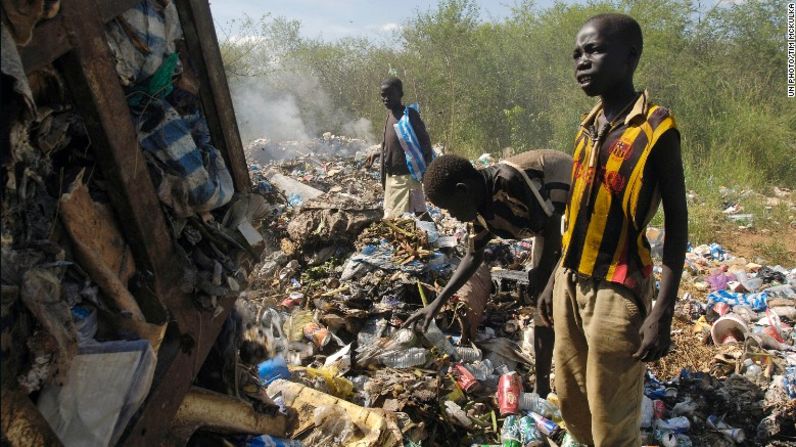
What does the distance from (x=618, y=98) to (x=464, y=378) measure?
2259mm

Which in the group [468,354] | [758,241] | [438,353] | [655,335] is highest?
[655,335]

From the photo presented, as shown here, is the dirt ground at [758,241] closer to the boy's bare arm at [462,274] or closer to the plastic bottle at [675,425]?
the plastic bottle at [675,425]

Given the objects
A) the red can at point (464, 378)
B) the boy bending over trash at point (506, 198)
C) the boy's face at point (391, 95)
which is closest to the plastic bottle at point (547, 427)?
the red can at point (464, 378)

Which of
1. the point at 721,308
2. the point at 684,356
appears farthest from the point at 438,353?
the point at 721,308

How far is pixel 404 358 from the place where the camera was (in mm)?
3830

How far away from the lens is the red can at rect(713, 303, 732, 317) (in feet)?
16.7

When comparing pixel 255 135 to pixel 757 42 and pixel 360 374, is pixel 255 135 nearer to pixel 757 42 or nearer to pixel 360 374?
pixel 757 42

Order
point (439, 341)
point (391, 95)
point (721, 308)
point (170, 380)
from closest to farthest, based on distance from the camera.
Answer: point (170, 380)
point (439, 341)
point (721, 308)
point (391, 95)

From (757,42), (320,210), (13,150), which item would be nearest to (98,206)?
(13,150)

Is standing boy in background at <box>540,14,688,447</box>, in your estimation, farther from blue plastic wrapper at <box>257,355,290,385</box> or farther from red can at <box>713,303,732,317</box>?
red can at <box>713,303,732,317</box>

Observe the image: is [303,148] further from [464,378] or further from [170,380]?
[170,380]

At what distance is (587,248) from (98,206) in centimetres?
180

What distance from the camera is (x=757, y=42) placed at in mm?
11414

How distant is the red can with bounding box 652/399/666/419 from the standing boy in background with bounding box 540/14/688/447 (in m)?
1.46
